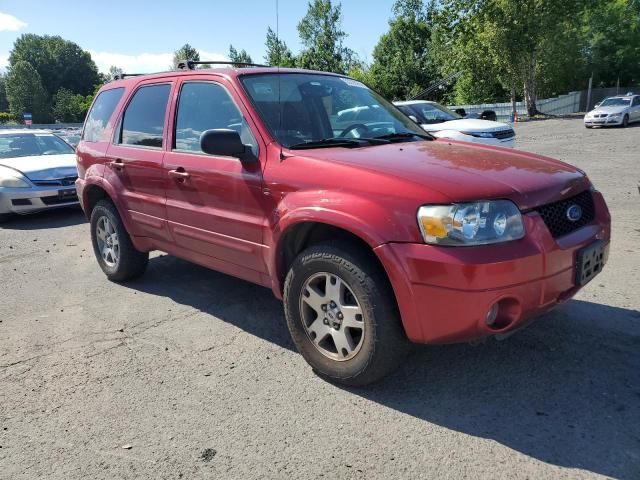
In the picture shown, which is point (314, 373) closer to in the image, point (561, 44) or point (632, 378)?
point (632, 378)

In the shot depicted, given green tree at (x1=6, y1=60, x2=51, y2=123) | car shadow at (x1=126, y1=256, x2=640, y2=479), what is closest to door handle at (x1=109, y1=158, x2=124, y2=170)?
car shadow at (x1=126, y1=256, x2=640, y2=479)

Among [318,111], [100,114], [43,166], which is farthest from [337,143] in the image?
[43,166]

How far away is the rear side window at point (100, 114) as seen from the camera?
5215 mm

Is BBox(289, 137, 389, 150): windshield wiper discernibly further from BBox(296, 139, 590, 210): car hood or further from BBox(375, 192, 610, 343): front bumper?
BBox(375, 192, 610, 343): front bumper

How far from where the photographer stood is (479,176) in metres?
2.91

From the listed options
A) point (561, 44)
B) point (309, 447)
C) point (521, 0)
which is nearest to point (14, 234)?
point (309, 447)

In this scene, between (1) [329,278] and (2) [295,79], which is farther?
(2) [295,79]

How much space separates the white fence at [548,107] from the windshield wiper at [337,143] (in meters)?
33.8

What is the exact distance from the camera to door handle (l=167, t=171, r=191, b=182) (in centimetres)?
402

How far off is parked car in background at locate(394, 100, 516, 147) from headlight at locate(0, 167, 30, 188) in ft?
22.4

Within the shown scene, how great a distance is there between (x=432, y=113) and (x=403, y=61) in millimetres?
38850

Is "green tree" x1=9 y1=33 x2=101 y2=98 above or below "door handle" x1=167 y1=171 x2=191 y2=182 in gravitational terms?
above

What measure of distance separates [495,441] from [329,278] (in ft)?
3.95

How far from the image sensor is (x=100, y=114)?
5.41m
